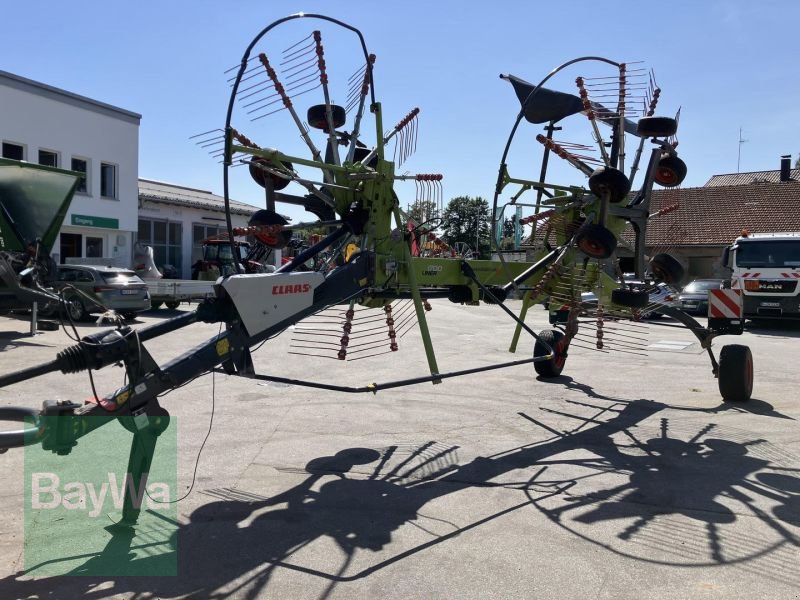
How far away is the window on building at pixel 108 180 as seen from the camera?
2789cm

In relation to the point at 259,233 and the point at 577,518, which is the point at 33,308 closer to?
the point at 259,233

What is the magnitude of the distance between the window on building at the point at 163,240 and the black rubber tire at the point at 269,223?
86.5ft

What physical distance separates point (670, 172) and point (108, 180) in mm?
24392

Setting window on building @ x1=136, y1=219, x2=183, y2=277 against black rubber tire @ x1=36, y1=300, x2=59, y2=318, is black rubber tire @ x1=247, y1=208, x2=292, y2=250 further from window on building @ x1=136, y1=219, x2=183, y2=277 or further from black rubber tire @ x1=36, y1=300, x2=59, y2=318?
window on building @ x1=136, y1=219, x2=183, y2=277

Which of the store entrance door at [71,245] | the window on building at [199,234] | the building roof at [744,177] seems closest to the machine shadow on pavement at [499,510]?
the store entrance door at [71,245]

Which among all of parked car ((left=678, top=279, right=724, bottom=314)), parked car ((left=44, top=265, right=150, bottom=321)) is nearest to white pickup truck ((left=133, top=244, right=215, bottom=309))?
parked car ((left=44, top=265, right=150, bottom=321))

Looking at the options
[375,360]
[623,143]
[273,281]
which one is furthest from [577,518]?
[375,360]

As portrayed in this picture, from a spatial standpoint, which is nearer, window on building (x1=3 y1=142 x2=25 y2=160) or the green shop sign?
window on building (x1=3 y1=142 x2=25 y2=160)

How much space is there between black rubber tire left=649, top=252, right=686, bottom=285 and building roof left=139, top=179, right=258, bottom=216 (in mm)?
24032

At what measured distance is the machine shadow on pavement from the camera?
4258 mm

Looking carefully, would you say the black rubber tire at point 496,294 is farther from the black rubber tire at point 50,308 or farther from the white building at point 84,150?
the white building at point 84,150

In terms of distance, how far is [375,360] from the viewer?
12.5m

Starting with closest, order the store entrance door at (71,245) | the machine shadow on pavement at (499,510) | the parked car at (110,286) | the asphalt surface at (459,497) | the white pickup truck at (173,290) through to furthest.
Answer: the asphalt surface at (459,497) → the machine shadow on pavement at (499,510) → the parked car at (110,286) → the white pickup truck at (173,290) → the store entrance door at (71,245)

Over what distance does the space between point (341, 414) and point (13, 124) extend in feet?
68.6
